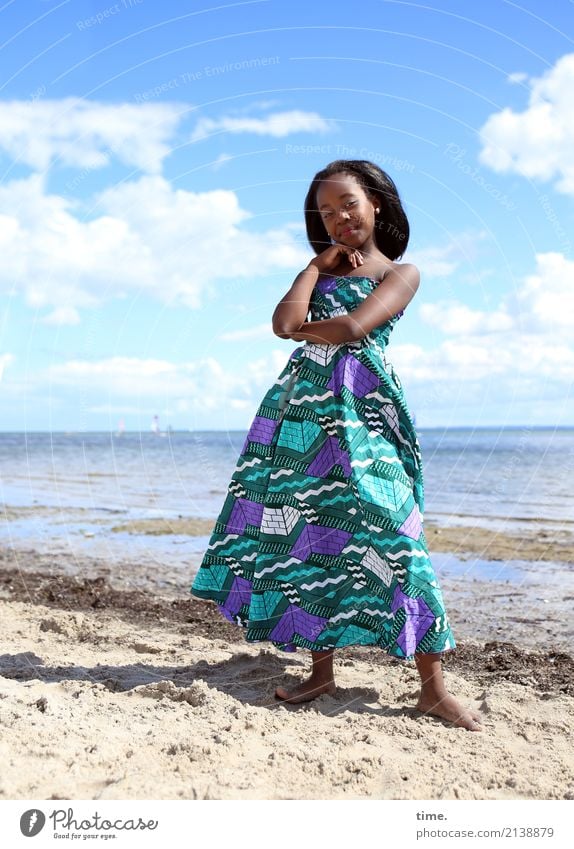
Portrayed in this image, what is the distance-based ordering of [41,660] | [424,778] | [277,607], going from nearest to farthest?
[424,778], [277,607], [41,660]

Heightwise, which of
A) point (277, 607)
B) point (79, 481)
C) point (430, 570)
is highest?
point (430, 570)

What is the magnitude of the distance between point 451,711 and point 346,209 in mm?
2307

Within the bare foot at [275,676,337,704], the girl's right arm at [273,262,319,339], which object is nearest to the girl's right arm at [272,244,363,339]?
the girl's right arm at [273,262,319,339]

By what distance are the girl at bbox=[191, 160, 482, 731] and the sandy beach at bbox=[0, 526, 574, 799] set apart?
267 mm

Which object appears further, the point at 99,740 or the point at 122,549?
the point at 122,549

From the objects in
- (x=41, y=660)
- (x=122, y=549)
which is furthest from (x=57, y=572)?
(x=41, y=660)

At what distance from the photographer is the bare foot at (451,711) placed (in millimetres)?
3453

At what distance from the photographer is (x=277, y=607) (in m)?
3.73

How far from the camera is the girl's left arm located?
3.46 metres

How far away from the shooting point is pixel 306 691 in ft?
12.4

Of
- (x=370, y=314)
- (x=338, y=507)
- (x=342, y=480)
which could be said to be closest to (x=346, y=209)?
(x=370, y=314)

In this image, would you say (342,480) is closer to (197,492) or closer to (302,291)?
(302,291)

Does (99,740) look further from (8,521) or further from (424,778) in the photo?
(8,521)

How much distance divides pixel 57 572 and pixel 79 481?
11176mm
